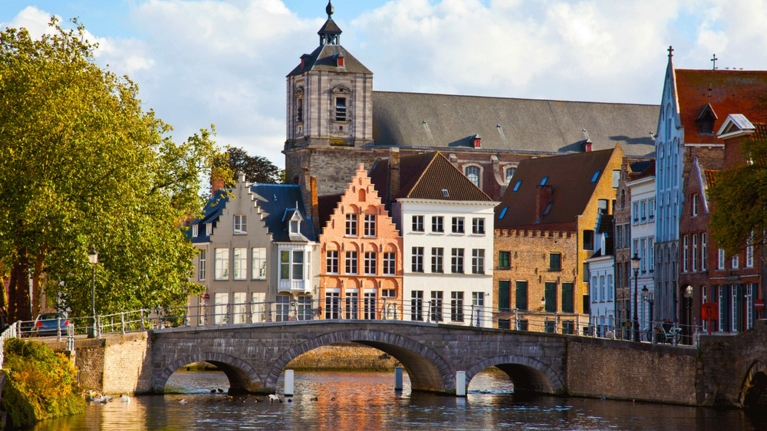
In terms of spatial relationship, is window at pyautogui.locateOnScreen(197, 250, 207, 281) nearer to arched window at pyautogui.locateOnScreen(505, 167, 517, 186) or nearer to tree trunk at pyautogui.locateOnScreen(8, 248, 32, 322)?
tree trunk at pyautogui.locateOnScreen(8, 248, 32, 322)

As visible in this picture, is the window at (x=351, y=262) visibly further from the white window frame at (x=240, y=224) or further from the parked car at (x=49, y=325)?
the parked car at (x=49, y=325)

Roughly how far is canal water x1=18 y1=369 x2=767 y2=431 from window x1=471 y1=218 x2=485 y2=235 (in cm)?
2121

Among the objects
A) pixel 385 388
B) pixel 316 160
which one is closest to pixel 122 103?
pixel 385 388

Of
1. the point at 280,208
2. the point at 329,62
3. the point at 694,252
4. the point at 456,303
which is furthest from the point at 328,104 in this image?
the point at 694,252

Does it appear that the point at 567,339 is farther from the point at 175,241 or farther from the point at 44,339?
the point at 44,339

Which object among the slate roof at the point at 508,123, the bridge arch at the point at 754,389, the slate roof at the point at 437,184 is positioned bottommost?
the bridge arch at the point at 754,389

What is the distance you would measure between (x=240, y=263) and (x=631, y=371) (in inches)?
1141

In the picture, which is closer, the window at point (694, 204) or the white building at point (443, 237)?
the window at point (694, 204)

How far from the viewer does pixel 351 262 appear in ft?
250

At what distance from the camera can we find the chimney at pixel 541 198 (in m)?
88.5

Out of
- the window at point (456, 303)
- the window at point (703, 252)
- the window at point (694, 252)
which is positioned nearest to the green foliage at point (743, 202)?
the window at point (703, 252)

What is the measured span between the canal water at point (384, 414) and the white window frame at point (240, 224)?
1873cm

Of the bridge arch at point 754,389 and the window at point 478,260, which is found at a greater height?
the window at point 478,260

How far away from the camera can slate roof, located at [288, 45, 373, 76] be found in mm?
98000
